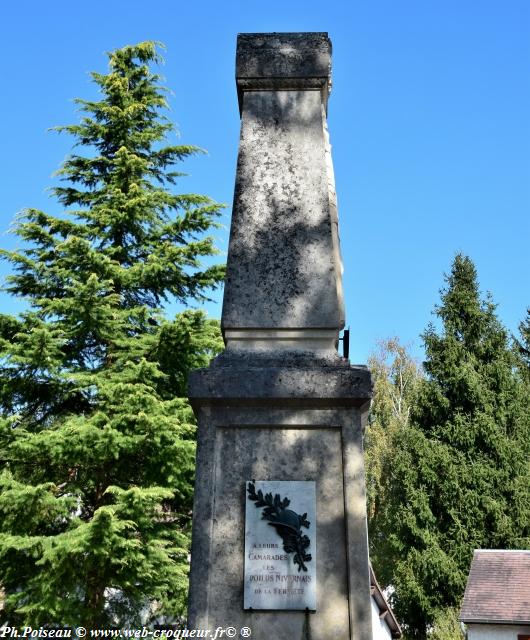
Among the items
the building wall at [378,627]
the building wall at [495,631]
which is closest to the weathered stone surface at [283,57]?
the building wall at [495,631]

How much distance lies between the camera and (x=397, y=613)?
26328 millimetres

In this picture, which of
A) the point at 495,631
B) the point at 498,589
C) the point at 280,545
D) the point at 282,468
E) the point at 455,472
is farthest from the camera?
the point at 455,472

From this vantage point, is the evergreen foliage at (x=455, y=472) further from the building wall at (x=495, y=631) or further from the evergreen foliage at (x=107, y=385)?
the evergreen foliage at (x=107, y=385)

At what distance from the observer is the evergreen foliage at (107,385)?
1137 centimetres

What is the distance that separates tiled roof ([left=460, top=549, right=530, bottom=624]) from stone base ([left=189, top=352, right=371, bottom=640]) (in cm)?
1817

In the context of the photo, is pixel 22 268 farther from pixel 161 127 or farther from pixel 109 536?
pixel 109 536

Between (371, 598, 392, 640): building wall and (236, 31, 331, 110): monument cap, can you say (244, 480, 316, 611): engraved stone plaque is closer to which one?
(236, 31, 331, 110): monument cap

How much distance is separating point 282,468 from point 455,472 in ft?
78.4

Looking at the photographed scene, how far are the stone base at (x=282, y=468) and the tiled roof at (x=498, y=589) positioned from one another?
18.2m

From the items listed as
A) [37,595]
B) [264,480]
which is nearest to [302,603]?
[264,480]

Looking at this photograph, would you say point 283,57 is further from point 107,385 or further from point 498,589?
point 498,589

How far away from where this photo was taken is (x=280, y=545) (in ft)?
12.6

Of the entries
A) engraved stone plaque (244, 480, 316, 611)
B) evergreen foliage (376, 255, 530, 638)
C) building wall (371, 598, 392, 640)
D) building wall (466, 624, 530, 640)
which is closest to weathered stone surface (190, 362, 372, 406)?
engraved stone plaque (244, 480, 316, 611)

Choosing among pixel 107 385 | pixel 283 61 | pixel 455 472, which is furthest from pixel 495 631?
pixel 283 61
